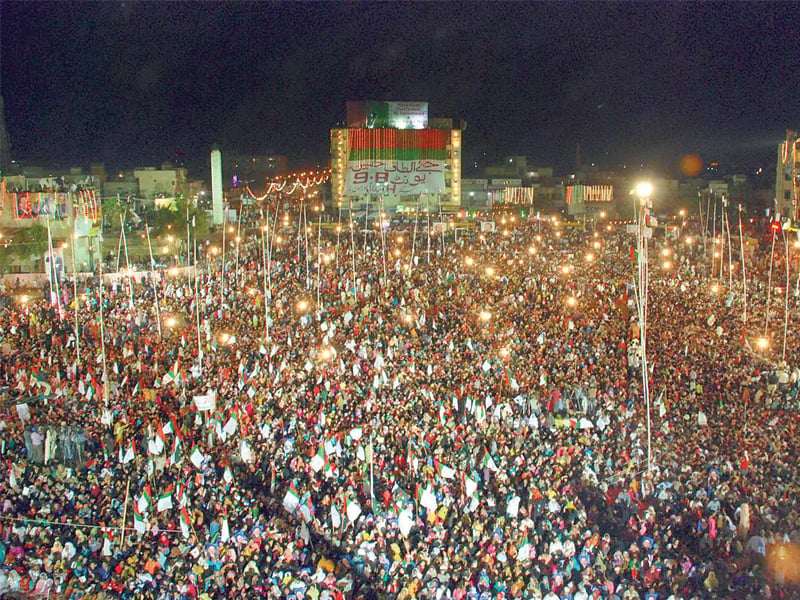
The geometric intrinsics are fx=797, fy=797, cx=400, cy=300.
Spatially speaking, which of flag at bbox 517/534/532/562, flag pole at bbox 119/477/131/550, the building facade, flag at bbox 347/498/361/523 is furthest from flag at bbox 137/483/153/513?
the building facade

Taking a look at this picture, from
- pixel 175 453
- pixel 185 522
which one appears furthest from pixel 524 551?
pixel 175 453

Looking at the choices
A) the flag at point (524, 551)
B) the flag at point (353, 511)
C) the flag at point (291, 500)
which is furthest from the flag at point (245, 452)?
the flag at point (524, 551)

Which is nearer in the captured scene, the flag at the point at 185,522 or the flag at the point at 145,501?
the flag at the point at 185,522

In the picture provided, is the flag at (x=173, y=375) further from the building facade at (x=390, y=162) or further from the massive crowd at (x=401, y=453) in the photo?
the building facade at (x=390, y=162)

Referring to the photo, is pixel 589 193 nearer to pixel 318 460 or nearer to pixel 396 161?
pixel 396 161

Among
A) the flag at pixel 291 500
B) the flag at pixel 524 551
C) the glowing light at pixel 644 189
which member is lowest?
the flag at pixel 524 551

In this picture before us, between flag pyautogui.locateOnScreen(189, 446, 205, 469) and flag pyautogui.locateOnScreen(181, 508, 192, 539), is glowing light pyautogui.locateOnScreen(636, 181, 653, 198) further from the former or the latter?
flag pyautogui.locateOnScreen(181, 508, 192, 539)

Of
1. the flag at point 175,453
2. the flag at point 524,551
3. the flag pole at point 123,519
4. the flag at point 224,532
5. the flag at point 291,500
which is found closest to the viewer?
the flag at point 524,551
